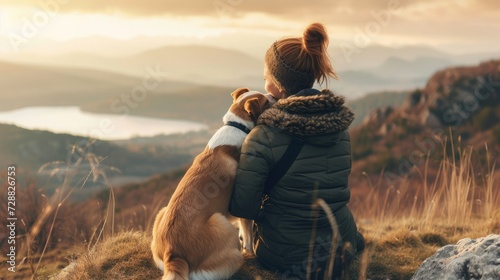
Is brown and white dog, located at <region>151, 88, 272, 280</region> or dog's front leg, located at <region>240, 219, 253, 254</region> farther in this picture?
dog's front leg, located at <region>240, 219, 253, 254</region>

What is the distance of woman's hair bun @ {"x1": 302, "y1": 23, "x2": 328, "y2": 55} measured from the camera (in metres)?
4.30

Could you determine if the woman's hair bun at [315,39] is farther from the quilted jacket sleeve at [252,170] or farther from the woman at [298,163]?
the quilted jacket sleeve at [252,170]

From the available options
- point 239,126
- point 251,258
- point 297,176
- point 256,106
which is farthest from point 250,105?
point 251,258

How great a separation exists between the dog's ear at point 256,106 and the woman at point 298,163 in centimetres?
14

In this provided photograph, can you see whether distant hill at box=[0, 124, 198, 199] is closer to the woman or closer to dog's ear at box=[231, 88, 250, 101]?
dog's ear at box=[231, 88, 250, 101]

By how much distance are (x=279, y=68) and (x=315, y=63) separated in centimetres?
30

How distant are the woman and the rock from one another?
0.71m

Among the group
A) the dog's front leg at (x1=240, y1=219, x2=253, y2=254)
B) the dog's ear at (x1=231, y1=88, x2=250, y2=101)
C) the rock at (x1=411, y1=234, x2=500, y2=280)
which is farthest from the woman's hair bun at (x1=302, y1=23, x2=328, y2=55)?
the rock at (x1=411, y1=234, x2=500, y2=280)

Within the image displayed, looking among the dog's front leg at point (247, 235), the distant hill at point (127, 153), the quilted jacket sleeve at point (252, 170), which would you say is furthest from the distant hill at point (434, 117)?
the distant hill at point (127, 153)

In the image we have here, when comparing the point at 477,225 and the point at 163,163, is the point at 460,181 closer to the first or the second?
the point at 477,225

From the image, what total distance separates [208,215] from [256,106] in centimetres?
97

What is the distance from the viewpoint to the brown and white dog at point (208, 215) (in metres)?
Answer: 4.12

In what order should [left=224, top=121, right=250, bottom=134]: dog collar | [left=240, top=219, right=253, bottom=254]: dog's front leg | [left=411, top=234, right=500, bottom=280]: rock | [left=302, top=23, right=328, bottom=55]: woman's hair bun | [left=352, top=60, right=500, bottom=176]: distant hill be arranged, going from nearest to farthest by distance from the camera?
[left=411, top=234, right=500, bottom=280]: rock < [left=302, top=23, right=328, bottom=55]: woman's hair bun < [left=224, top=121, right=250, bottom=134]: dog collar < [left=240, top=219, right=253, bottom=254]: dog's front leg < [left=352, top=60, right=500, bottom=176]: distant hill

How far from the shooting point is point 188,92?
112125mm
